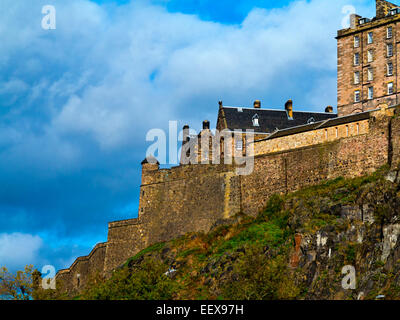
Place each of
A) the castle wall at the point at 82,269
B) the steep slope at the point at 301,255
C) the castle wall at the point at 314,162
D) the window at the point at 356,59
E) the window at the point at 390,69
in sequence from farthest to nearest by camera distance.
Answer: the castle wall at the point at 82,269 → the window at the point at 356,59 → the window at the point at 390,69 → the castle wall at the point at 314,162 → the steep slope at the point at 301,255

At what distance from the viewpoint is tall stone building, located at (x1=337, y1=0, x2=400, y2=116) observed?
2879 inches

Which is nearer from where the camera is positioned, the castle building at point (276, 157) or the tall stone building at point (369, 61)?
the castle building at point (276, 157)

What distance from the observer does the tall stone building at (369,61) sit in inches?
2879

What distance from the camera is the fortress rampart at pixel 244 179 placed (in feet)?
215

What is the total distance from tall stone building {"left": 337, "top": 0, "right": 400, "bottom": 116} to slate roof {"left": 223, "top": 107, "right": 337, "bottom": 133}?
26.3ft

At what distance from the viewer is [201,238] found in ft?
234

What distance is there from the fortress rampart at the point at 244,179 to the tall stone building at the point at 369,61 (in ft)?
18.2

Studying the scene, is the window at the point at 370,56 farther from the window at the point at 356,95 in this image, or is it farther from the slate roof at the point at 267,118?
the slate roof at the point at 267,118

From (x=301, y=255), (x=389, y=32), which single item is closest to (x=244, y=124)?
(x=389, y=32)

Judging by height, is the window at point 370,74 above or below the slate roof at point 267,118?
above

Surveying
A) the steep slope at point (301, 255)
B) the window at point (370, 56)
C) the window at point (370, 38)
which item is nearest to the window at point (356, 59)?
the window at point (370, 56)

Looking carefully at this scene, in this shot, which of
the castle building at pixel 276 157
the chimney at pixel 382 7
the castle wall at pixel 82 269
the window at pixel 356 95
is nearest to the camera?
the castle building at pixel 276 157

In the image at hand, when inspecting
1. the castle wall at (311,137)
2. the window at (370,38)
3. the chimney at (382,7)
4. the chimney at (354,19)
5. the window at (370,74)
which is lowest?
the castle wall at (311,137)

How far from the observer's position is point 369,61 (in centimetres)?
7469
